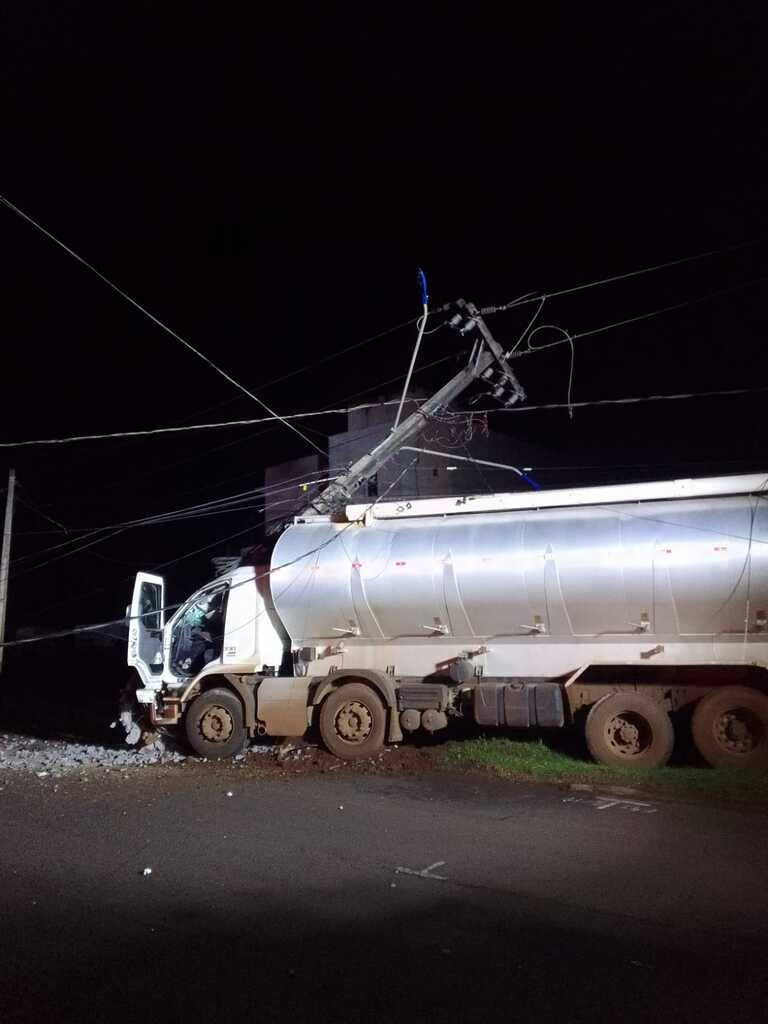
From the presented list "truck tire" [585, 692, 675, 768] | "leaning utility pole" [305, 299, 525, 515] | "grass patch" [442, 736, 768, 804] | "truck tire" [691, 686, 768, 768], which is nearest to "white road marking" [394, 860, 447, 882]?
"grass patch" [442, 736, 768, 804]

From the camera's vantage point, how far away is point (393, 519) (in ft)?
42.4

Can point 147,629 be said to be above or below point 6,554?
below

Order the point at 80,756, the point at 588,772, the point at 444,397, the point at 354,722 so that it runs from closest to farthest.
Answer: the point at 588,772 < the point at 354,722 < the point at 80,756 < the point at 444,397

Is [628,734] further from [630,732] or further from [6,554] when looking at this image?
[6,554]

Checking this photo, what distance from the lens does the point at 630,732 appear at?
10.8 m

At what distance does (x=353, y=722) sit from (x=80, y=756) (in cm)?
520

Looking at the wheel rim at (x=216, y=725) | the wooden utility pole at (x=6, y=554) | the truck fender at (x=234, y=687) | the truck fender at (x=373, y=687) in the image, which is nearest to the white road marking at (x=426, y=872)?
the truck fender at (x=373, y=687)

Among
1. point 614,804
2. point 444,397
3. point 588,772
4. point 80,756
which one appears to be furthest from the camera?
point 444,397

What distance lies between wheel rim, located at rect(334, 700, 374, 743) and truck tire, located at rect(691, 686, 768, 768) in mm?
4678

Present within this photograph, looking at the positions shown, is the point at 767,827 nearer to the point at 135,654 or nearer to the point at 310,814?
the point at 310,814

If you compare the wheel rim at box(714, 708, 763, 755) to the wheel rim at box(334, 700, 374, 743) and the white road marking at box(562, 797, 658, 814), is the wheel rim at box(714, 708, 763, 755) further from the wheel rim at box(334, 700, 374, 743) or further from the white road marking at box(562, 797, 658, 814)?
the wheel rim at box(334, 700, 374, 743)

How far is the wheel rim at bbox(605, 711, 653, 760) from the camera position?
35.0 feet

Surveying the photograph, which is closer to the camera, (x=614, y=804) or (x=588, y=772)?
(x=614, y=804)

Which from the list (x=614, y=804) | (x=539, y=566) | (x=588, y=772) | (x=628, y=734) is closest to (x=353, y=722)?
(x=588, y=772)
